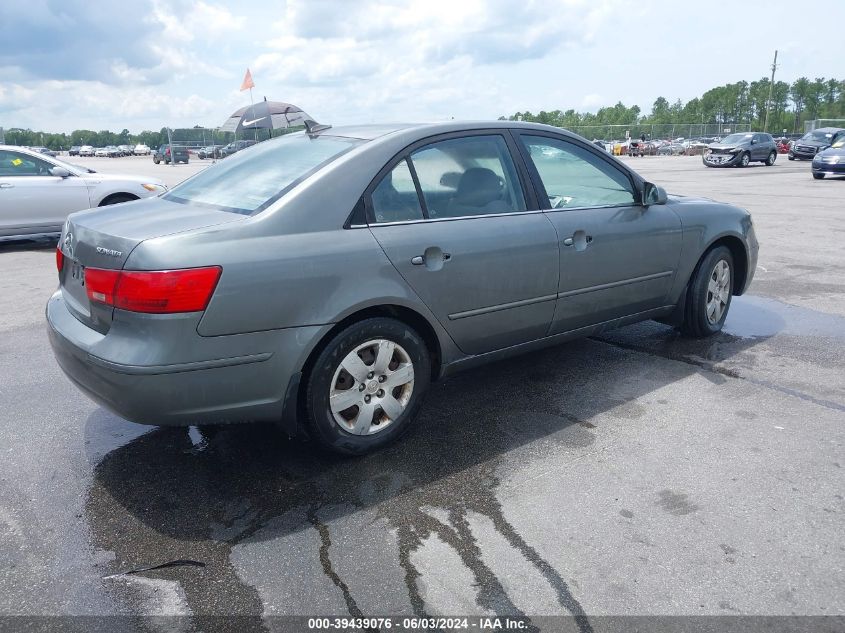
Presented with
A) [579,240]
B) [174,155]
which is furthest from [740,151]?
[174,155]

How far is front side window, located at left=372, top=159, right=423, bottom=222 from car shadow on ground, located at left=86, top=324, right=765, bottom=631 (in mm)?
1173

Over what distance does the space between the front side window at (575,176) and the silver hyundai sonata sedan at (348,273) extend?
12 millimetres

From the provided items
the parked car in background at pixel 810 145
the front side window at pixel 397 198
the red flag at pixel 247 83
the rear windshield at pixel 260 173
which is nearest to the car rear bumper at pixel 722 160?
the parked car in background at pixel 810 145

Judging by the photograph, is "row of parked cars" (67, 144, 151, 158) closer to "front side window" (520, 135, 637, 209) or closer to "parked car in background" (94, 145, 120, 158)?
"parked car in background" (94, 145, 120, 158)

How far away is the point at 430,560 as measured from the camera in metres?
2.63

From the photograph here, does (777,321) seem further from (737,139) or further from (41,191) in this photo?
(737,139)

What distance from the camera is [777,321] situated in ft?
19.4

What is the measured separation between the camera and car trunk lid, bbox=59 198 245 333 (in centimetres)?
297

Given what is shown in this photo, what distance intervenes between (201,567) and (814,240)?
33.1 ft

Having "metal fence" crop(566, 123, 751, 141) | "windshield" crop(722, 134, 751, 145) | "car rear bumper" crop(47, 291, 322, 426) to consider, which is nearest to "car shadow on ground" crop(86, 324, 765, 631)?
"car rear bumper" crop(47, 291, 322, 426)

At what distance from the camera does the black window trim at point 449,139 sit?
3.38m

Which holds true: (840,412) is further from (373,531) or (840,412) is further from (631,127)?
(631,127)

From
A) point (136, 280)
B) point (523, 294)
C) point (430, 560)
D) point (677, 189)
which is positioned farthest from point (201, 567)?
point (677, 189)

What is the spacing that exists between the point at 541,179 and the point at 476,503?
198 cm
